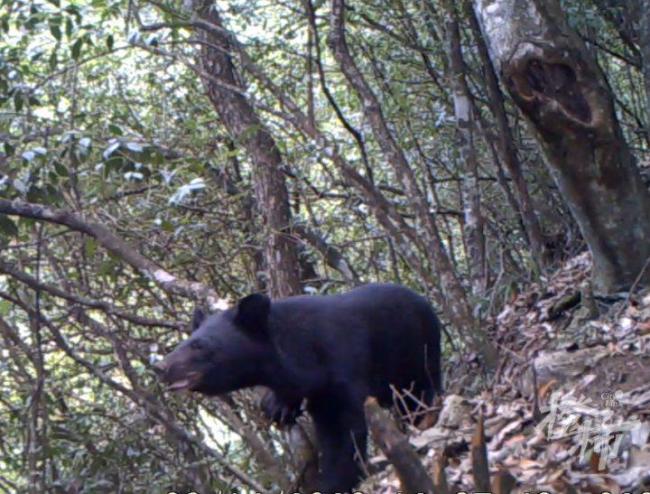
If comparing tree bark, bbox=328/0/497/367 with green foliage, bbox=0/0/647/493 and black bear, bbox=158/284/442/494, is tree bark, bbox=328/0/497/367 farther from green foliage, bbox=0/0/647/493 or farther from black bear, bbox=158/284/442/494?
black bear, bbox=158/284/442/494

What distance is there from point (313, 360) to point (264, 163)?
2.10 m

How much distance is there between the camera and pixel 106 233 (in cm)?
654

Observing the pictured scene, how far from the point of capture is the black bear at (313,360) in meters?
6.51

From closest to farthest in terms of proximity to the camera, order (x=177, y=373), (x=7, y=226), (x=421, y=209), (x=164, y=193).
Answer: (x=177, y=373)
(x=7, y=226)
(x=421, y=209)
(x=164, y=193)

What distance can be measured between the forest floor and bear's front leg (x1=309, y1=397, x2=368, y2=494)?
0.67 m

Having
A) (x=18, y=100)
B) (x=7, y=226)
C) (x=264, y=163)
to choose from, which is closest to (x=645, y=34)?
(x=264, y=163)

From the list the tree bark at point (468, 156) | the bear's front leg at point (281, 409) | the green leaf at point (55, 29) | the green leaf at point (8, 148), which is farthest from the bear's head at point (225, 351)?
the tree bark at point (468, 156)

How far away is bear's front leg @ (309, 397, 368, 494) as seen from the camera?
6520mm

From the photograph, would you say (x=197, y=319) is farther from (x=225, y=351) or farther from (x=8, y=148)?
(x=8, y=148)

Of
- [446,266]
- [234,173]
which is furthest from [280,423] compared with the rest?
[234,173]

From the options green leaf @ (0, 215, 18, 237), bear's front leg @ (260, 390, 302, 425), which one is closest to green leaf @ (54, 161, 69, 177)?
green leaf @ (0, 215, 18, 237)

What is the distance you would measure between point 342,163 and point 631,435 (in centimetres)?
272

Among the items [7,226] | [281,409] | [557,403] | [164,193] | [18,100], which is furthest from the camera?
[164,193]

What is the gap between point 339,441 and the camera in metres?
6.60
